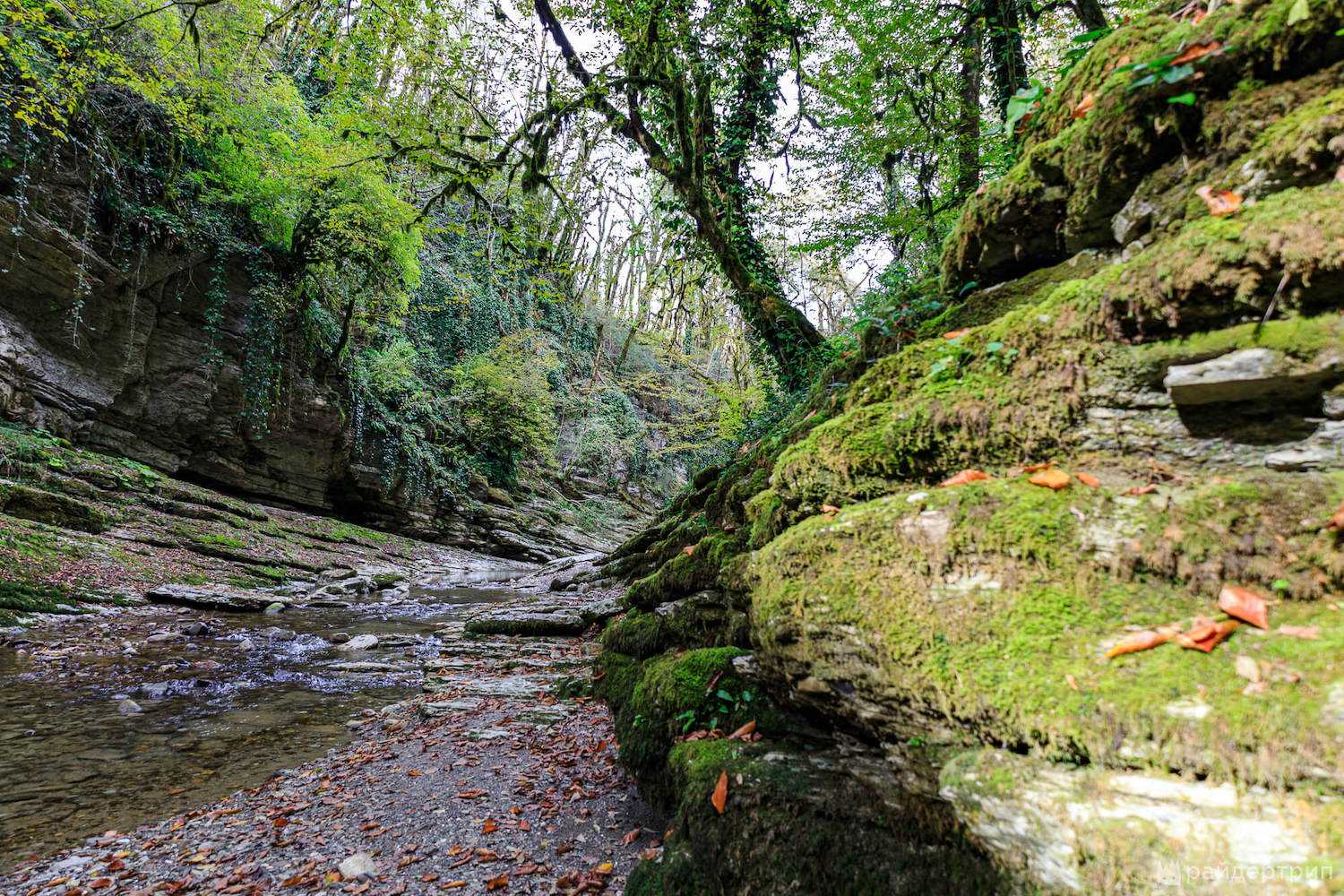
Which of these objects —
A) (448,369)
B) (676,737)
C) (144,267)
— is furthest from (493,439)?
(676,737)

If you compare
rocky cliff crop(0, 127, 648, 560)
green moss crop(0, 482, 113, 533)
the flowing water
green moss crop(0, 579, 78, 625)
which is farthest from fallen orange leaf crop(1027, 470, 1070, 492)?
rocky cliff crop(0, 127, 648, 560)

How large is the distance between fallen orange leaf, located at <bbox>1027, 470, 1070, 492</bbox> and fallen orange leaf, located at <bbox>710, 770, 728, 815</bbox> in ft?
5.98

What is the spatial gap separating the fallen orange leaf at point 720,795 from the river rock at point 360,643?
6.60m

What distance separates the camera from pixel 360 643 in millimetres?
7523

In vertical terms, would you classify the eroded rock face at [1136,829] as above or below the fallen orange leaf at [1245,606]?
below

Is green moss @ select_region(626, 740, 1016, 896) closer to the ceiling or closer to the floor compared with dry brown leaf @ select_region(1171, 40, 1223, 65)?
closer to the floor

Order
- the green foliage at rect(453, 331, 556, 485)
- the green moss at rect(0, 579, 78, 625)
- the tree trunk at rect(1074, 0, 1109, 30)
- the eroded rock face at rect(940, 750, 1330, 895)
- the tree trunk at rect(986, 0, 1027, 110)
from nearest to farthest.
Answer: the eroded rock face at rect(940, 750, 1330, 895) → the tree trunk at rect(1074, 0, 1109, 30) → the green moss at rect(0, 579, 78, 625) → the tree trunk at rect(986, 0, 1027, 110) → the green foliage at rect(453, 331, 556, 485)

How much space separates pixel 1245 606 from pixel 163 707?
7.27m

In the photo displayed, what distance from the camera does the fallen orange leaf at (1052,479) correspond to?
2.28m

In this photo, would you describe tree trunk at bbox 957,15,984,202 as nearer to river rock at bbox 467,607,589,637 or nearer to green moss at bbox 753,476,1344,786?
green moss at bbox 753,476,1344,786

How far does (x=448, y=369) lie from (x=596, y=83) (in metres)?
17.1

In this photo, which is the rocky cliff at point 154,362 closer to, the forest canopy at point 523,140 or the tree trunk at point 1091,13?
the forest canopy at point 523,140

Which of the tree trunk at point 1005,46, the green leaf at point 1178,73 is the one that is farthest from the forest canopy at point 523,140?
the green leaf at point 1178,73

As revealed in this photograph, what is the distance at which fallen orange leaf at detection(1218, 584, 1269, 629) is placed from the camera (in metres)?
1.64
